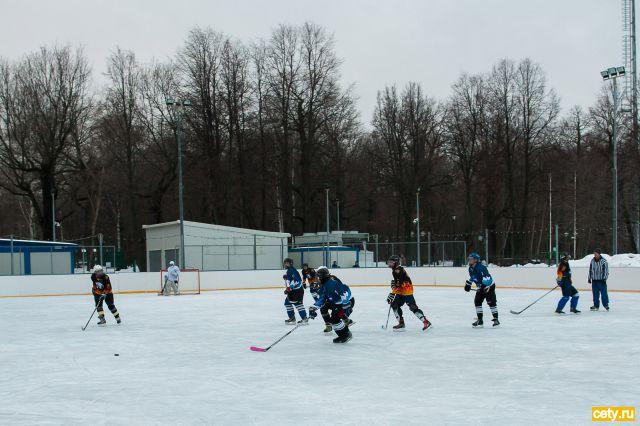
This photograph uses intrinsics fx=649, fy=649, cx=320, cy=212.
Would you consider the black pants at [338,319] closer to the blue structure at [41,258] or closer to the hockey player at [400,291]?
the hockey player at [400,291]

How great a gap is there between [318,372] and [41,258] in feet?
76.3

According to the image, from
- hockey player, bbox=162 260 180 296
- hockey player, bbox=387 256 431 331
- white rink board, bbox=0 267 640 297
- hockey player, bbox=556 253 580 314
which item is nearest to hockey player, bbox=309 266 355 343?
hockey player, bbox=387 256 431 331

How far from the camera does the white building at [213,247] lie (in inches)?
1099

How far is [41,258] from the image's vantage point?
2753 cm

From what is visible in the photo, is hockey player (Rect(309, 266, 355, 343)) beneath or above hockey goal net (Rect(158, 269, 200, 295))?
above

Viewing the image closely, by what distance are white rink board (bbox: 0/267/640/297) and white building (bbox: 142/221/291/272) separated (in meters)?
1.81

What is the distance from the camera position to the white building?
1099 inches

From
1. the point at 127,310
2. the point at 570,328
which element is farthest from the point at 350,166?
the point at 570,328

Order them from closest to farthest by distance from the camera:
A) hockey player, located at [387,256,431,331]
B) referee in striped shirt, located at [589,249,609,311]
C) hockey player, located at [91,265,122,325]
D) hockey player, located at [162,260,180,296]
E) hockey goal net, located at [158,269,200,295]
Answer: hockey player, located at [387,256,431,331], hockey player, located at [91,265,122,325], referee in striped shirt, located at [589,249,609,311], hockey player, located at [162,260,180,296], hockey goal net, located at [158,269,200,295]

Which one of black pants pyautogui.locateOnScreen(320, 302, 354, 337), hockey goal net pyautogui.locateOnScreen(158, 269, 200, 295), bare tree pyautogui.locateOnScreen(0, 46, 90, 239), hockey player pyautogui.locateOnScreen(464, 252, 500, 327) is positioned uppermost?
bare tree pyautogui.locateOnScreen(0, 46, 90, 239)

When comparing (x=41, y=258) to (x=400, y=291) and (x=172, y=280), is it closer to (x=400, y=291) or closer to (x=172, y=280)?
(x=172, y=280)

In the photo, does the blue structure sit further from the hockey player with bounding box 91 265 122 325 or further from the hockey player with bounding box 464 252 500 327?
the hockey player with bounding box 464 252 500 327

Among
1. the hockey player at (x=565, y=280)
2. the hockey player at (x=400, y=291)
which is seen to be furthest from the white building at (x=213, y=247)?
the hockey player at (x=400, y=291)

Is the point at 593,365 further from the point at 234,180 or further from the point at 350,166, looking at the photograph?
the point at 350,166
